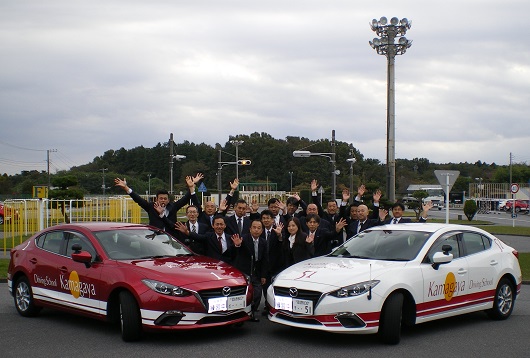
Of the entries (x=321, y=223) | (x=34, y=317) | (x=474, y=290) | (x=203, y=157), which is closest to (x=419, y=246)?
(x=474, y=290)

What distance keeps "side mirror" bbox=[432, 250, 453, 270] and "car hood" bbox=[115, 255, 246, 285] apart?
8.21 ft

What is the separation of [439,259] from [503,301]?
6.89 feet

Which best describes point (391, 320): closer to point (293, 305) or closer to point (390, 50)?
point (293, 305)

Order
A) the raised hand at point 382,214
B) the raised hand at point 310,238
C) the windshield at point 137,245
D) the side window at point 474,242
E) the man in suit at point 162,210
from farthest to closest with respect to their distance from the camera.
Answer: the raised hand at point 382,214 < the man in suit at point 162,210 < the raised hand at point 310,238 < the side window at point 474,242 < the windshield at point 137,245

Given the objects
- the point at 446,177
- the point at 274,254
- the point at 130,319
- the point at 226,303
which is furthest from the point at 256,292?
the point at 446,177

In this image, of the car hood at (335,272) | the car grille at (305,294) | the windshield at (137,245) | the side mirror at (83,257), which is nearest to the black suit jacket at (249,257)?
the windshield at (137,245)

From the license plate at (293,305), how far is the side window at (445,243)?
1828mm

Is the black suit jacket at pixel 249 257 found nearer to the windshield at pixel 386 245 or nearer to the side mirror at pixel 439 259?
the windshield at pixel 386 245

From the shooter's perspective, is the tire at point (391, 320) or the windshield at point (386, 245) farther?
the windshield at point (386, 245)

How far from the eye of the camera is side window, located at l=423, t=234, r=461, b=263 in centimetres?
830

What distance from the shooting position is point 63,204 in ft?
76.1

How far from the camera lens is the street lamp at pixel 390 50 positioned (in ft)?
76.3

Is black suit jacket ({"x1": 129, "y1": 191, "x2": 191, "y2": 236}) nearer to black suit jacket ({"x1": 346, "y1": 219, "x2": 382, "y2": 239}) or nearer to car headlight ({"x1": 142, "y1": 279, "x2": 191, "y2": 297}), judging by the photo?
black suit jacket ({"x1": 346, "y1": 219, "x2": 382, "y2": 239})

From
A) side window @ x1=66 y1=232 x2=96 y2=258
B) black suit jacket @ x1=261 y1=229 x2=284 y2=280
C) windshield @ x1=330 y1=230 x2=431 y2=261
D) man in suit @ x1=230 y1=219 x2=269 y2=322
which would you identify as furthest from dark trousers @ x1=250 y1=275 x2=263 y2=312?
side window @ x1=66 y1=232 x2=96 y2=258
